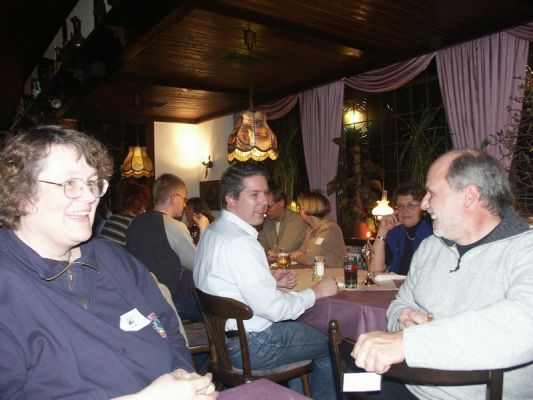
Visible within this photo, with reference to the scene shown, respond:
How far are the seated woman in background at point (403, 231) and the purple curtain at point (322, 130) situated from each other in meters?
2.70

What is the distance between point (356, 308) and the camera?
2.39 meters

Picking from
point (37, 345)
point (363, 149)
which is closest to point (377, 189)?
point (363, 149)

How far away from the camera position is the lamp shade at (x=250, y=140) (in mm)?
4305

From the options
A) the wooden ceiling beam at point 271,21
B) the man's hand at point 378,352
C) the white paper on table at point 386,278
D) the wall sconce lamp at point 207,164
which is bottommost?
the white paper on table at point 386,278

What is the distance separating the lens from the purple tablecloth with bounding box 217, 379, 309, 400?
1.20m

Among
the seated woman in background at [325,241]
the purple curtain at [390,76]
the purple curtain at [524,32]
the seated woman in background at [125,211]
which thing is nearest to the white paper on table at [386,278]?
the seated woman in background at [325,241]

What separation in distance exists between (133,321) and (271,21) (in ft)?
11.0

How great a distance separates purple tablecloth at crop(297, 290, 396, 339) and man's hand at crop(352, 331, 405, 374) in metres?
1.01

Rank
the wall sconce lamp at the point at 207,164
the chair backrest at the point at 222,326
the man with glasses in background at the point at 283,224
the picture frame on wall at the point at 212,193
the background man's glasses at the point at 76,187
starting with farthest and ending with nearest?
the wall sconce lamp at the point at 207,164, the picture frame on wall at the point at 212,193, the man with glasses in background at the point at 283,224, the chair backrest at the point at 222,326, the background man's glasses at the point at 76,187

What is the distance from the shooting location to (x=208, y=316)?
2.44 m

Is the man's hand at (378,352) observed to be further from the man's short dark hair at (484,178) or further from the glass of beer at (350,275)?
the glass of beer at (350,275)

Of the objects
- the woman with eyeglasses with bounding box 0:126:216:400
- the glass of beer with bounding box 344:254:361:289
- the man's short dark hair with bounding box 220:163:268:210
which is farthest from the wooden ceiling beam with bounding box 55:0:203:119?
the woman with eyeglasses with bounding box 0:126:216:400

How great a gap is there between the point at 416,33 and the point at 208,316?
3657mm

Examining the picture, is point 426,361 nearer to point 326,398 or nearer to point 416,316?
point 416,316
